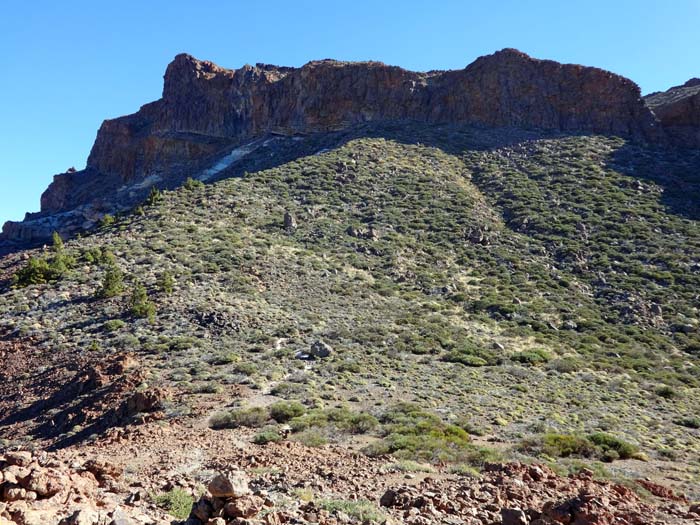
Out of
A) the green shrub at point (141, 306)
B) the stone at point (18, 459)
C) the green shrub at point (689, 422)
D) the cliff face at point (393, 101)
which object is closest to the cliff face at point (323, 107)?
the cliff face at point (393, 101)

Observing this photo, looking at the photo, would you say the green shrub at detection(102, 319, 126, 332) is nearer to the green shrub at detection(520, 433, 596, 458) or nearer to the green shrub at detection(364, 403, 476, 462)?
the green shrub at detection(364, 403, 476, 462)

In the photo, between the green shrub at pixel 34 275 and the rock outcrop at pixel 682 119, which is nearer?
the green shrub at pixel 34 275

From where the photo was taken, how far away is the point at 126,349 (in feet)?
57.2

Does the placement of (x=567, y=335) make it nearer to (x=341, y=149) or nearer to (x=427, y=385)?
(x=427, y=385)

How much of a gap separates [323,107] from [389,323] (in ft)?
127

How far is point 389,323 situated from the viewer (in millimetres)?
22266

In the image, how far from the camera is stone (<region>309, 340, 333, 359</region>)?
58.4ft

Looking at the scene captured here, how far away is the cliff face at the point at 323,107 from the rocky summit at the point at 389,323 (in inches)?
13.6

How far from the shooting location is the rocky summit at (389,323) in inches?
325

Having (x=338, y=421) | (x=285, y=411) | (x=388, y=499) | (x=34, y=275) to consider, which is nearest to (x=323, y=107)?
(x=34, y=275)

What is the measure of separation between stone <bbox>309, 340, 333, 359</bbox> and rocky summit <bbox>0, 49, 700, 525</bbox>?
10cm

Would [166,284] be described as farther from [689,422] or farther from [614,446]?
[689,422]

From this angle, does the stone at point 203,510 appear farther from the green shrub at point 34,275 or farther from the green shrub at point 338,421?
the green shrub at point 34,275

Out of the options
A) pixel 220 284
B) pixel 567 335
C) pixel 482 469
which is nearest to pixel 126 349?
pixel 220 284
